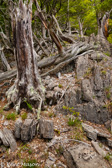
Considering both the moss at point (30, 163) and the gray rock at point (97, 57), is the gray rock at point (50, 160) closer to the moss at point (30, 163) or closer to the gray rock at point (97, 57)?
the moss at point (30, 163)

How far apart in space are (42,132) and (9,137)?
3.33 ft

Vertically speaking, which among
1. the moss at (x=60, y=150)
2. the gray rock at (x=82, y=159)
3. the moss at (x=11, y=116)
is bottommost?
the moss at (x=60, y=150)

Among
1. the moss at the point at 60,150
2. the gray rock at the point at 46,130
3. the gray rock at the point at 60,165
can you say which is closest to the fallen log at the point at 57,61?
the gray rock at the point at 46,130

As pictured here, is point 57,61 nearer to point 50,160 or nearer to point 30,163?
point 50,160

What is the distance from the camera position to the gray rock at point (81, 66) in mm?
5912

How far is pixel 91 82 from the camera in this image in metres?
5.30

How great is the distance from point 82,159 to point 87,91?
9.43ft

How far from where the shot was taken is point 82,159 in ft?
8.51

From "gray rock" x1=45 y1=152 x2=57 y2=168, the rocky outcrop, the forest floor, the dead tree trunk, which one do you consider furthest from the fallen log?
"gray rock" x1=45 y1=152 x2=57 y2=168

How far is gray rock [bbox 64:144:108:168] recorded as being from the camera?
8.06 ft

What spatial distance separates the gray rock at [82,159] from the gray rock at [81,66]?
3762 mm

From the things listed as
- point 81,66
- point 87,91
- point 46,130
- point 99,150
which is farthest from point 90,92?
point 46,130

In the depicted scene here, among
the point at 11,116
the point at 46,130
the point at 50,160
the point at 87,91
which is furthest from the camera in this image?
the point at 87,91

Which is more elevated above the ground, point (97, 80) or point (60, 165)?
point (97, 80)
